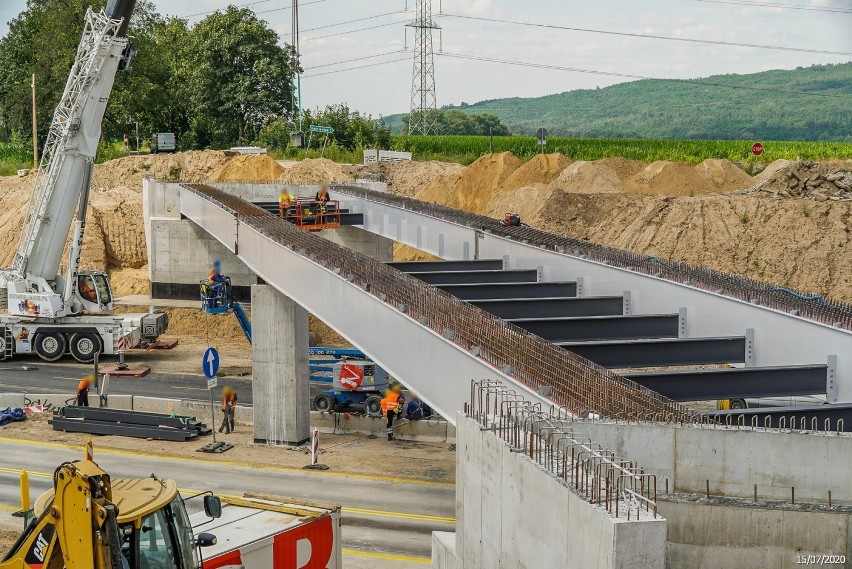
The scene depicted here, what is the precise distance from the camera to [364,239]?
5531cm

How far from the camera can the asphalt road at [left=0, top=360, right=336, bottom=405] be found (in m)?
41.8

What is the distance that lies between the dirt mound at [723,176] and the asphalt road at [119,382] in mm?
28689

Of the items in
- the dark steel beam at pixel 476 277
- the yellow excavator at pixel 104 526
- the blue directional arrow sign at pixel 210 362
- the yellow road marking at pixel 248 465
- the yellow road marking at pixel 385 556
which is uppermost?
the dark steel beam at pixel 476 277

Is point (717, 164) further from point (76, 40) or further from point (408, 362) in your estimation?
point (76, 40)

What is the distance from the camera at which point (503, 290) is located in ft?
94.5

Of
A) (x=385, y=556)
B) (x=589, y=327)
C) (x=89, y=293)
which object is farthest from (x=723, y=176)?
(x=385, y=556)

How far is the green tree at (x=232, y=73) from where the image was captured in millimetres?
101688

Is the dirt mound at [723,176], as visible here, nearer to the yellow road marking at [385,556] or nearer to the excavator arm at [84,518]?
the yellow road marking at [385,556]

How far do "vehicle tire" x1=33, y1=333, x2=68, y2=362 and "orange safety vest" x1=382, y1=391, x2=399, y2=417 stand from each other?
17060 millimetres

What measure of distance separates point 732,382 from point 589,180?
4275 centimetres

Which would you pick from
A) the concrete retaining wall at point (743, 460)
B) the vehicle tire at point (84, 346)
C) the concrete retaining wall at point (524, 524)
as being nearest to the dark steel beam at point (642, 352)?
the concrete retaining wall at point (524, 524)

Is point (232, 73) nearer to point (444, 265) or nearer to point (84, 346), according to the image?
point (84, 346)

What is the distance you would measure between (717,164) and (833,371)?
44.4 meters

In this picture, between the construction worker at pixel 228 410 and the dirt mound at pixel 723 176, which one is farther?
the dirt mound at pixel 723 176
